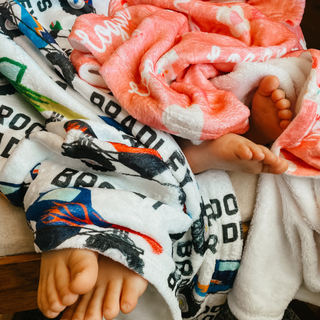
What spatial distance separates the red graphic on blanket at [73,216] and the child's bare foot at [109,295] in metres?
0.05

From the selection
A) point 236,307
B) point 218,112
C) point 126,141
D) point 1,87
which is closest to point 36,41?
point 1,87

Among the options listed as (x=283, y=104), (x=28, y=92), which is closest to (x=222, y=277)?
(x=283, y=104)

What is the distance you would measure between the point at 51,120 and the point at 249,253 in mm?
471

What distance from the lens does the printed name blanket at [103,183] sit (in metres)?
0.36

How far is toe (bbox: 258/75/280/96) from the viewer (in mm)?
457

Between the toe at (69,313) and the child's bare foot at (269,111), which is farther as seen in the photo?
the child's bare foot at (269,111)

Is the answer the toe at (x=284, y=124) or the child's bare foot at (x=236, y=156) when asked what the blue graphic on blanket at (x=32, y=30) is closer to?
the child's bare foot at (x=236, y=156)

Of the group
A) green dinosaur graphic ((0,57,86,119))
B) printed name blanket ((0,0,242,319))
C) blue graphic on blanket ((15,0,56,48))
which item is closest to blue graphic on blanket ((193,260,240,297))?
printed name blanket ((0,0,242,319))

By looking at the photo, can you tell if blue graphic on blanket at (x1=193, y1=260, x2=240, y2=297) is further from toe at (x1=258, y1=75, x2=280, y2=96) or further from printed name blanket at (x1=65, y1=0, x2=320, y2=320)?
toe at (x1=258, y1=75, x2=280, y2=96)

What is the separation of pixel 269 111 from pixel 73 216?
405mm

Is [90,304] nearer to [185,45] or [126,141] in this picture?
[126,141]

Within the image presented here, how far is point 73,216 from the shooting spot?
1.15 feet

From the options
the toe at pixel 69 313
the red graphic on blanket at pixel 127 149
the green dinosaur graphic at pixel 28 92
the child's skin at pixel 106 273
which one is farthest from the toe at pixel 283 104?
the toe at pixel 69 313

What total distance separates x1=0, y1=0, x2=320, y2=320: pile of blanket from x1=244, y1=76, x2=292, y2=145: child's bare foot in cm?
2
